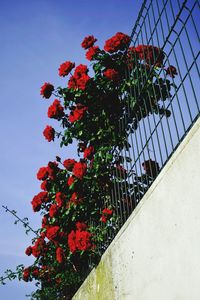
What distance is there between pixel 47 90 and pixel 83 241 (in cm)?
287

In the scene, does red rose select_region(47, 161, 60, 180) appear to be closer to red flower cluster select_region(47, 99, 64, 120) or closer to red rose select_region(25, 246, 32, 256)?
red flower cluster select_region(47, 99, 64, 120)

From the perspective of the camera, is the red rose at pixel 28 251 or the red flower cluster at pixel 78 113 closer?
the red flower cluster at pixel 78 113

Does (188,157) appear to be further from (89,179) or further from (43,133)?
(43,133)

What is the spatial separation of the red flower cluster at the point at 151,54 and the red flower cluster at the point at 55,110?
1.83 meters

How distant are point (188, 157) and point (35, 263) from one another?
494 centimetres

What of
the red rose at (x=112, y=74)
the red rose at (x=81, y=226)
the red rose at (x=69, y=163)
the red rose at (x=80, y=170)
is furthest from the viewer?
the red rose at (x=69, y=163)

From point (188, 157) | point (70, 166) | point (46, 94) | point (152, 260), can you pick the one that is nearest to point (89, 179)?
point (70, 166)

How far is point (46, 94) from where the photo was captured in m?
6.15

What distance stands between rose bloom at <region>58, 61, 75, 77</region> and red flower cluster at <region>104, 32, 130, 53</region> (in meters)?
0.73

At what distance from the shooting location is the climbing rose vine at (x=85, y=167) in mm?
4949

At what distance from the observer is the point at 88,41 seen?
6.08 m

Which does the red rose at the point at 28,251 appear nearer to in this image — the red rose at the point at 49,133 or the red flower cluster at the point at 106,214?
the red rose at the point at 49,133

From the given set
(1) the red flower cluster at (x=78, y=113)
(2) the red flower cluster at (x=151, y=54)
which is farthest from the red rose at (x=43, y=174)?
(2) the red flower cluster at (x=151, y=54)

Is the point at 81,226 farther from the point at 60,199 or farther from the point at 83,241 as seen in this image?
the point at 60,199
